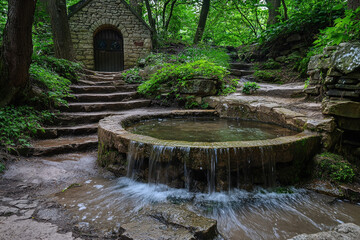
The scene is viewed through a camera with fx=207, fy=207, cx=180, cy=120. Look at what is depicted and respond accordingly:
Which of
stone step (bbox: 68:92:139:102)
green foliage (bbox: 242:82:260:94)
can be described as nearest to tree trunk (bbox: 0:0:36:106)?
stone step (bbox: 68:92:139:102)

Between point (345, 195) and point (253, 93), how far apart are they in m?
3.97

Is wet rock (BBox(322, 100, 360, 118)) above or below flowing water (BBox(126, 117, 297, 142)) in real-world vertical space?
above

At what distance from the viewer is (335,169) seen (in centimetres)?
285

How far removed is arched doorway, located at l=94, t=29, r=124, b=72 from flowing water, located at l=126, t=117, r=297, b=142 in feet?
26.7

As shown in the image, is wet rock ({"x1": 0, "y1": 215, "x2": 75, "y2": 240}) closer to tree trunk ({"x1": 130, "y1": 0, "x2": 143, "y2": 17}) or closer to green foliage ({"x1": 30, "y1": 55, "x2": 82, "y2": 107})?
green foliage ({"x1": 30, "y1": 55, "x2": 82, "y2": 107})

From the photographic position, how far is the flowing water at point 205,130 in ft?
11.1

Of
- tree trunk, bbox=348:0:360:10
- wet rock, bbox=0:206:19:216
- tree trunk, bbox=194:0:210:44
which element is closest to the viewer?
wet rock, bbox=0:206:19:216

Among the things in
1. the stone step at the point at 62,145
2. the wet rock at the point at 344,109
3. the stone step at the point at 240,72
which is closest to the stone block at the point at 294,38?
the stone step at the point at 240,72

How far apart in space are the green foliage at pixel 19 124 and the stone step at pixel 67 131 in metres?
0.17

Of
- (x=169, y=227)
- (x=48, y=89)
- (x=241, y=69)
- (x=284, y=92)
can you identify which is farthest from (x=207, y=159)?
(x=241, y=69)

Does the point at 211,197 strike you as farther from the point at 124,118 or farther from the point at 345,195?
the point at 124,118

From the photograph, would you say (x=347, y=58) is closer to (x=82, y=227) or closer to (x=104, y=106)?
(x=82, y=227)

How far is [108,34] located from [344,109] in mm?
11421

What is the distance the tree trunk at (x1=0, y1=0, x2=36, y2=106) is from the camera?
3754mm
